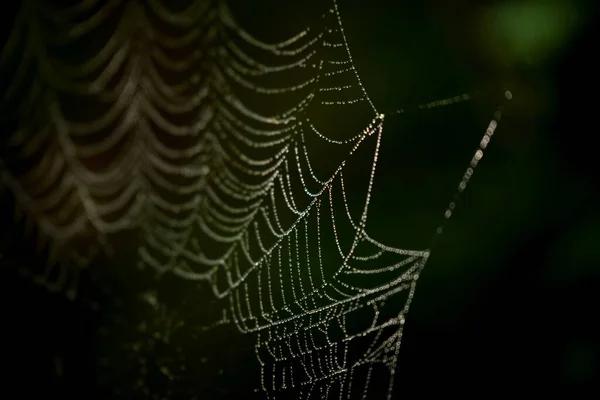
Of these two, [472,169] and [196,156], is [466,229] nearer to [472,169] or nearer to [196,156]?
[472,169]

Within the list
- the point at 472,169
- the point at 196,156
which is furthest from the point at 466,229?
the point at 196,156

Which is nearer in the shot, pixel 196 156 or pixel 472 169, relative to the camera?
pixel 472 169

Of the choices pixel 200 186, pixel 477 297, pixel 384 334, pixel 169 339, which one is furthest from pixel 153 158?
pixel 477 297

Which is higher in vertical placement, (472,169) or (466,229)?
(472,169)
